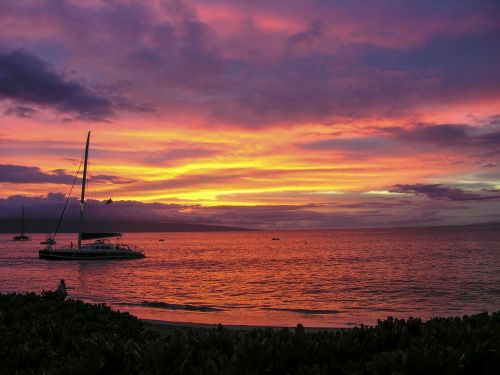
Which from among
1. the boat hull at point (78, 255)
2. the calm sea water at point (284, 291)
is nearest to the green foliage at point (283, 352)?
the calm sea water at point (284, 291)

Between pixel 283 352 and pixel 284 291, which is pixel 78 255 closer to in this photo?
pixel 284 291

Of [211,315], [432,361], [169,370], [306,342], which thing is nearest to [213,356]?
[169,370]

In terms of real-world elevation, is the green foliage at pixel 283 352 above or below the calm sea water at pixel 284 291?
above

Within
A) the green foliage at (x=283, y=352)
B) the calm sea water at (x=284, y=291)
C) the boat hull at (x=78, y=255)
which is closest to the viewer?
the green foliage at (x=283, y=352)

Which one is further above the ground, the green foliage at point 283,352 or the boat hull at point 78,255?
the green foliage at point 283,352

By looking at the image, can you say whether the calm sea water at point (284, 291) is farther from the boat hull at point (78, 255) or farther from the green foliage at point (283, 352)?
the green foliage at point (283, 352)

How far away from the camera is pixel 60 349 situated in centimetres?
620

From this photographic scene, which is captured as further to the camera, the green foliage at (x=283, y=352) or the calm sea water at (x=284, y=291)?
the calm sea water at (x=284, y=291)

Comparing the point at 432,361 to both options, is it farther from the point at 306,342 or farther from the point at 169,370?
the point at 169,370

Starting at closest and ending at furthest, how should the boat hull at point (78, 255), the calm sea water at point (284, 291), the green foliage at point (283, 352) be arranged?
the green foliage at point (283, 352) < the calm sea water at point (284, 291) < the boat hull at point (78, 255)

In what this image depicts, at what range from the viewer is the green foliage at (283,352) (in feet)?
13.3

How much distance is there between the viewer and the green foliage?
407cm

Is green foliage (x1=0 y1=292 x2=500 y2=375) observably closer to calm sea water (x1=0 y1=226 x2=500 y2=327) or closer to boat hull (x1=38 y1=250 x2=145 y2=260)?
calm sea water (x1=0 y1=226 x2=500 y2=327)

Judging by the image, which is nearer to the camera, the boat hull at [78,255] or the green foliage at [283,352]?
the green foliage at [283,352]
